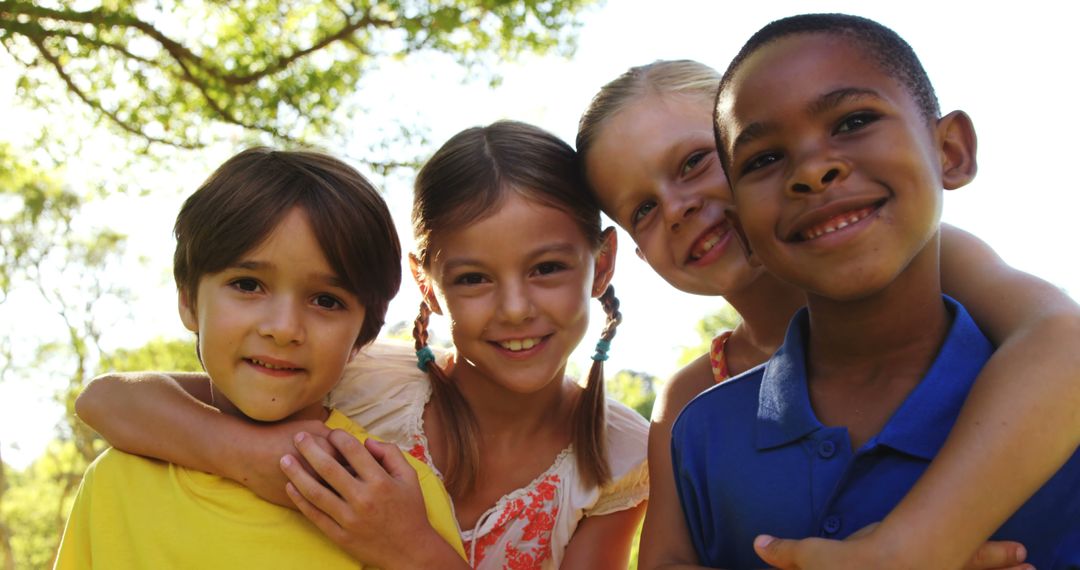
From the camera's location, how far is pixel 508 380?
9.04 feet

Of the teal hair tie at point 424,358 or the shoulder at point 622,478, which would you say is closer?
the shoulder at point 622,478

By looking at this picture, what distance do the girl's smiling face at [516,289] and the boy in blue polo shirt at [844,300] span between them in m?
0.81

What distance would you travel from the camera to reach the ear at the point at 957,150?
189 centimetres

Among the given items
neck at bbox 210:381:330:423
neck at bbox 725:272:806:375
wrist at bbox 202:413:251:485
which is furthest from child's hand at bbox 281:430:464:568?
neck at bbox 725:272:806:375

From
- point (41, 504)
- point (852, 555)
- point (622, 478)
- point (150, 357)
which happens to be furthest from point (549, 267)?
point (41, 504)

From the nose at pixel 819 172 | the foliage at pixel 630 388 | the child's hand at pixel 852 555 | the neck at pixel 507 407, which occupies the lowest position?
the foliage at pixel 630 388

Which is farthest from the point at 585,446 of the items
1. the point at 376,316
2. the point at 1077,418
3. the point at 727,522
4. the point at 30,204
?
the point at 30,204

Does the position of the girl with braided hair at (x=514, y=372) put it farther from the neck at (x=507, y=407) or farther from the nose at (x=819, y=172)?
the nose at (x=819, y=172)

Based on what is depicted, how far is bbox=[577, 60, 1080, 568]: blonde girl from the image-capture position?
1.55m

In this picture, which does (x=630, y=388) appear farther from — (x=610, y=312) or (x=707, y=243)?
(x=707, y=243)

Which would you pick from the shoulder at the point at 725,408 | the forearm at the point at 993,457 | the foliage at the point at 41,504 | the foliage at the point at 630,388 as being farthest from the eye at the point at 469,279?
the foliage at the point at 41,504

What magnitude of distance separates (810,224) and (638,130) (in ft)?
3.22

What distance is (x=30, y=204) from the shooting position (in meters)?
12.1

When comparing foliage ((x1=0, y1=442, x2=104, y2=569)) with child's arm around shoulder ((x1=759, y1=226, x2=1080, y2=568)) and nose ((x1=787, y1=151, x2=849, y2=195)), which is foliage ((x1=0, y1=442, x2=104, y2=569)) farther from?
child's arm around shoulder ((x1=759, y1=226, x2=1080, y2=568))
